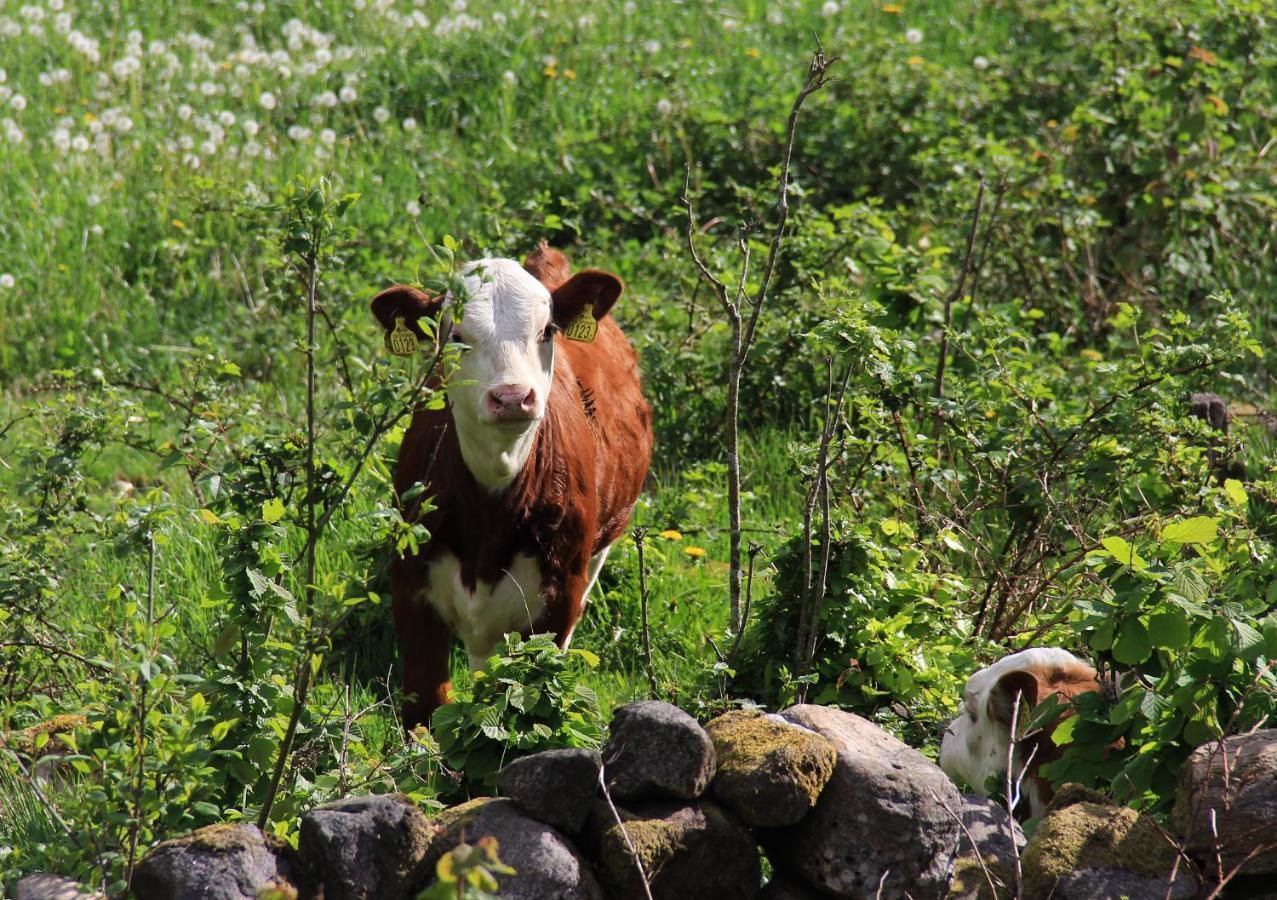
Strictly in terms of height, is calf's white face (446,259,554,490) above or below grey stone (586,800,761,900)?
above

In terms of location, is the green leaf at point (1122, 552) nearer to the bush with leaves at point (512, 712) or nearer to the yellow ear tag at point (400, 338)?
the bush with leaves at point (512, 712)

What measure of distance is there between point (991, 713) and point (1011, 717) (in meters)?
0.09

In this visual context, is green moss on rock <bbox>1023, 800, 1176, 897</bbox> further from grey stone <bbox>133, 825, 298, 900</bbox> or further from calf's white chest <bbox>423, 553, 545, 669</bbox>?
calf's white chest <bbox>423, 553, 545, 669</bbox>

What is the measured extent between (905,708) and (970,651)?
1.36 ft

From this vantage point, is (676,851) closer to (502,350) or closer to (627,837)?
(627,837)

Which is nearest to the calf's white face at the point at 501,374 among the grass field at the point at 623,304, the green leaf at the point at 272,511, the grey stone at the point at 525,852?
the grass field at the point at 623,304

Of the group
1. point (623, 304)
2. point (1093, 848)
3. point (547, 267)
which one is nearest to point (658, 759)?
point (1093, 848)

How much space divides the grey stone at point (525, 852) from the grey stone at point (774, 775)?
0.39 meters

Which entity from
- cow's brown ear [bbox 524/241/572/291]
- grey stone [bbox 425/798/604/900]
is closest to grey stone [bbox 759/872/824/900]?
grey stone [bbox 425/798/604/900]

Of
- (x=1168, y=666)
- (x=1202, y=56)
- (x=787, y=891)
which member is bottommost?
(x=787, y=891)

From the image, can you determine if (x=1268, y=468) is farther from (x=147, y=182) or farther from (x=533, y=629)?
(x=147, y=182)

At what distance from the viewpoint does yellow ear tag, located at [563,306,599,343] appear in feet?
19.1

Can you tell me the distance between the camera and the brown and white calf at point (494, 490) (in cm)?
532

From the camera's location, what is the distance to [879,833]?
3.55 meters
